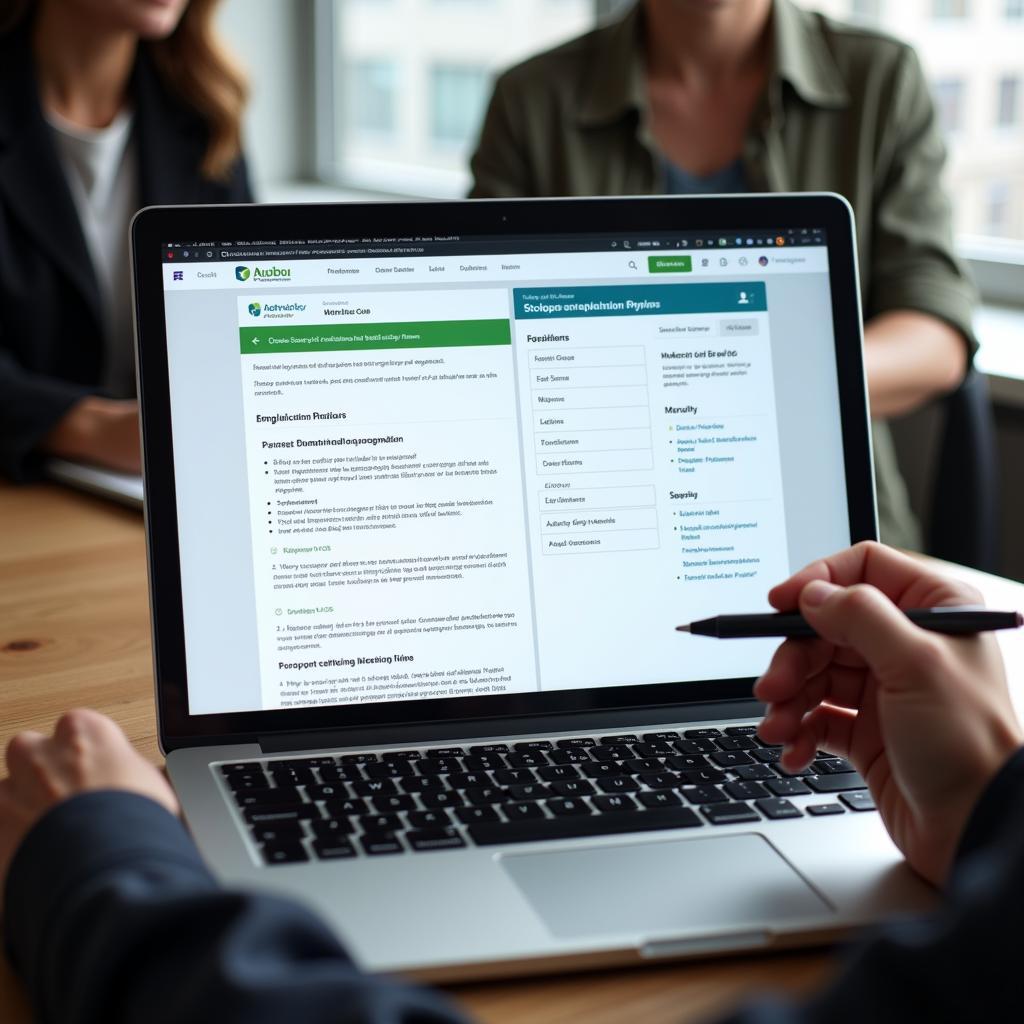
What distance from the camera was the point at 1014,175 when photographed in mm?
2186

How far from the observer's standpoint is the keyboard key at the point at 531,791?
64 centimetres

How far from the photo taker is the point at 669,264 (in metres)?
0.78

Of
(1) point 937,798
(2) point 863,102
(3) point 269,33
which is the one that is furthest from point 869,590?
(3) point 269,33

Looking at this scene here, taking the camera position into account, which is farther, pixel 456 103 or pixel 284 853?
pixel 456 103

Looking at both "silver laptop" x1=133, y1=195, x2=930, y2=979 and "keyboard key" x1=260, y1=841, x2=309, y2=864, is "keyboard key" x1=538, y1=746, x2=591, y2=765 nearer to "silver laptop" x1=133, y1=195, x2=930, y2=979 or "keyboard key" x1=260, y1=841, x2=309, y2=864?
"silver laptop" x1=133, y1=195, x2=930, y2=979

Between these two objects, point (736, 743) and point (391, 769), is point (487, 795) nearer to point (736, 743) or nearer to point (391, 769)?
point (391, 769)

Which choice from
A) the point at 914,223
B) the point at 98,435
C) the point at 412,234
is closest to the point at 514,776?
the point at 412,234

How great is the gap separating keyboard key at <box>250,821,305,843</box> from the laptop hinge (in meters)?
0.09

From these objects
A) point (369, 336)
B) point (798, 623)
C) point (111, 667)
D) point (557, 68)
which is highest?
point (557, 68)

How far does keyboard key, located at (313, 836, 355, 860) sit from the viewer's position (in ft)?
1.90

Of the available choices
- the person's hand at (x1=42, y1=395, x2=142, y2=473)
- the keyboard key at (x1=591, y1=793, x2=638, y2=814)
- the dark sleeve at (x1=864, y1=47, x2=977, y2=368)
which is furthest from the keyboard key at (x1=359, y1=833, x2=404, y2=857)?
the dark sleeve at (x1=864, y1=47, x2=977, y2=368)

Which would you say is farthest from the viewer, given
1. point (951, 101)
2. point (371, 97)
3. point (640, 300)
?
point (371, 97)

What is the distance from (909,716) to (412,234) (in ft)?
1.31

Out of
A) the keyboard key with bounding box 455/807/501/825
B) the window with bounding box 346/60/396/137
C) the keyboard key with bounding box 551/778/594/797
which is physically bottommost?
the keyboard key with bounding box 551/778/594/797
